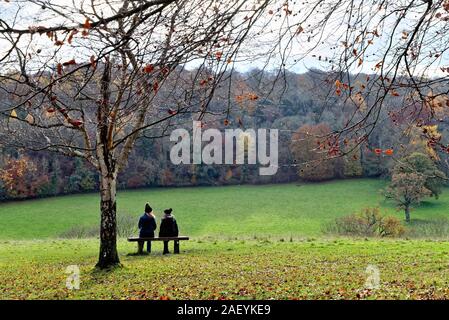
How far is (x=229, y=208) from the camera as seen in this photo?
4472 cm

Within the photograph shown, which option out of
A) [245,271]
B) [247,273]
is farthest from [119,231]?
[247,273]

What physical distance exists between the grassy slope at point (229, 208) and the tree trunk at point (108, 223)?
23.0 m

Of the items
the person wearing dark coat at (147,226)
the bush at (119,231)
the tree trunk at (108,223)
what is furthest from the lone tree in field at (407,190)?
the tree trunk at (108,223)

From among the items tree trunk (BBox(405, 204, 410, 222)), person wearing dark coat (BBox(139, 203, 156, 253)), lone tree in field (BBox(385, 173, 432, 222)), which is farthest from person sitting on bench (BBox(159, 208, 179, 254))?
tree trunk (BBox(405, 204, 410, 222))

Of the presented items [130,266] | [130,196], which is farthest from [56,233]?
[130,266]

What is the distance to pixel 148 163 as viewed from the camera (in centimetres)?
5184

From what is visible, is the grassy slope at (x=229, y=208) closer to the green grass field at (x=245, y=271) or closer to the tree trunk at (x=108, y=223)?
the green grass field at (x=245, y=271)

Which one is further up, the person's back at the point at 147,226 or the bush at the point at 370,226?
the person's back at the point at 147,226

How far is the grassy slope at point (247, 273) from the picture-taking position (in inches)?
323

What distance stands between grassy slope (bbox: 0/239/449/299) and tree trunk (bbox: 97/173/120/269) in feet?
1.22

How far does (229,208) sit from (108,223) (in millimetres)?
33015

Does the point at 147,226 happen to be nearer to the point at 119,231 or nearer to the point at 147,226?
the point at 147,226

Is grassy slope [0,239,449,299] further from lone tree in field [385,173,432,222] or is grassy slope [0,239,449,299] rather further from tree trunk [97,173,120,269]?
lone tree in field [385,173,432,222]

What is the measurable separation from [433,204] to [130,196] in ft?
86.9
